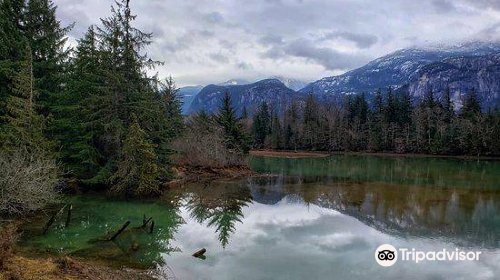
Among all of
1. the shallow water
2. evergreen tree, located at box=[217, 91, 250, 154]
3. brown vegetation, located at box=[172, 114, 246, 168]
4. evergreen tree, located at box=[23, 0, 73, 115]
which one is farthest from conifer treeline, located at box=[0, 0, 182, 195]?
evergreen tree, located at box=[217, 91, 250, 154]

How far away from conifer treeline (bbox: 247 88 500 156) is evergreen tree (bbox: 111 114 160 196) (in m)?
70.7

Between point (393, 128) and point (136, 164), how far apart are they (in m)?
79.6

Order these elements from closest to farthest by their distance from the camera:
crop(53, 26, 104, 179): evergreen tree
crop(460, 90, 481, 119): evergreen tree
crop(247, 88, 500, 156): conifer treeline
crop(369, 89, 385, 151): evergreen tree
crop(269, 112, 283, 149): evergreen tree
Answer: crop(53, 26, 104, 179): evergreen tree < crop(247, 88, 500, 156): conifer treeline < crop(460, 90, 481, 119): evergreen tree < crop(369, 89, 385, 151): evergreen tree < crop(269, 112, 283, 149): evergreen tree

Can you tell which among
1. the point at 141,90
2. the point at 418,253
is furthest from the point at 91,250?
the point at 141,90

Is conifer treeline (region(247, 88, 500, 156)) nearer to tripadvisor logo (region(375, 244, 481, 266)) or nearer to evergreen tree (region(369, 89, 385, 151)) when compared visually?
evergreen tree (region(369, 89, 385, 151))

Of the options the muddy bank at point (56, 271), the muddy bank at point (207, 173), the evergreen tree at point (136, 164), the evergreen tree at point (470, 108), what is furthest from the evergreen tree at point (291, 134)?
the muddy bank at point (56, 271)

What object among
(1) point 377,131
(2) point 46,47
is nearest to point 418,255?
(2) point 46,47

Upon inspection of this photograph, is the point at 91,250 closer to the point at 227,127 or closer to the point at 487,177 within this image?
the point at 227,127

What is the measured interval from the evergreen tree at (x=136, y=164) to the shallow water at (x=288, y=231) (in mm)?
1498

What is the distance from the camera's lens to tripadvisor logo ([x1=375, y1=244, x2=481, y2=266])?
15.4 metres

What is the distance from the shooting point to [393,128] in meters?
93.2

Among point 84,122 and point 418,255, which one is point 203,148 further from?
point 418,255

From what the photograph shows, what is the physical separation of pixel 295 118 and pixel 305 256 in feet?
329

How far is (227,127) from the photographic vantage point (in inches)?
2023
